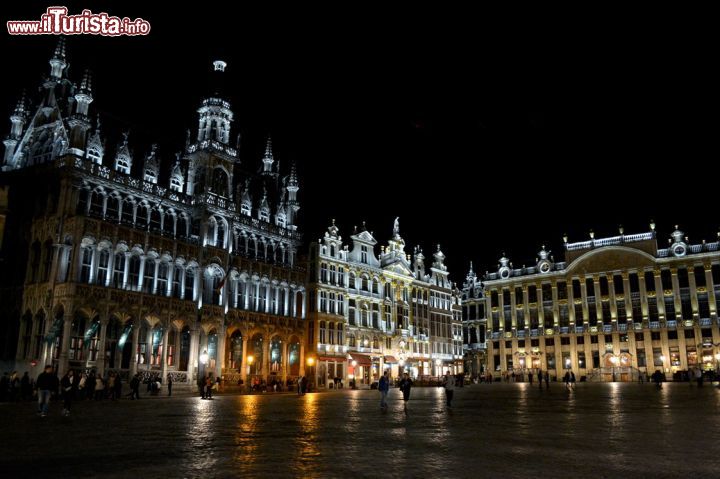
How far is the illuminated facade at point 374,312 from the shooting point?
69500 millimetres

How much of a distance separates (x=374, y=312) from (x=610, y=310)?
3818cm

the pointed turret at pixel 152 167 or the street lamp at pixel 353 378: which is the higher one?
the pointed turret at pixel 152 167

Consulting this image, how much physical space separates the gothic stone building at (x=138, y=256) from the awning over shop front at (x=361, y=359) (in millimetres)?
8122

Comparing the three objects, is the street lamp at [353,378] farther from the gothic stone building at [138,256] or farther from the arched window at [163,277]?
the arched window at [163,277]

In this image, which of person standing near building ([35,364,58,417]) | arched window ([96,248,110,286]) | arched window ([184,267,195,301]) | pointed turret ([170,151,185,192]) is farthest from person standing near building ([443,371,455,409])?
Answer: pointed turret ([170,151,185,192])

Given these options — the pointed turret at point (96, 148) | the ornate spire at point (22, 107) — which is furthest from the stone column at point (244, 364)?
the ornate spire at point (22, 107)

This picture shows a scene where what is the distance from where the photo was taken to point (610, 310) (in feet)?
297

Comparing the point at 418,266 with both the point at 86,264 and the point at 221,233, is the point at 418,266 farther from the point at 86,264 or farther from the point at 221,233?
the point at 86,264

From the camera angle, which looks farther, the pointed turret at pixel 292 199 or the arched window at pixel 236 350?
the pointed turret at pixel 292 199

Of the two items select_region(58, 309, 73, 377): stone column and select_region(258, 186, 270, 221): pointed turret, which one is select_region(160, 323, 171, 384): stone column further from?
select_region(258, 186, 270, 221): pointed turret

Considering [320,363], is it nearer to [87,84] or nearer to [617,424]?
[87,84]

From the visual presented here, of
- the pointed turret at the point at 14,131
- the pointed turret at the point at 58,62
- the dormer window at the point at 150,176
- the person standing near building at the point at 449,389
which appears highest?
the pointed turret at the point at 58,62

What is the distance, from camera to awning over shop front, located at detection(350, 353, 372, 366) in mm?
71900

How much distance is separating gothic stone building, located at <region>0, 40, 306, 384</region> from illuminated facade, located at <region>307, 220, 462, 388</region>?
455 centimetres
